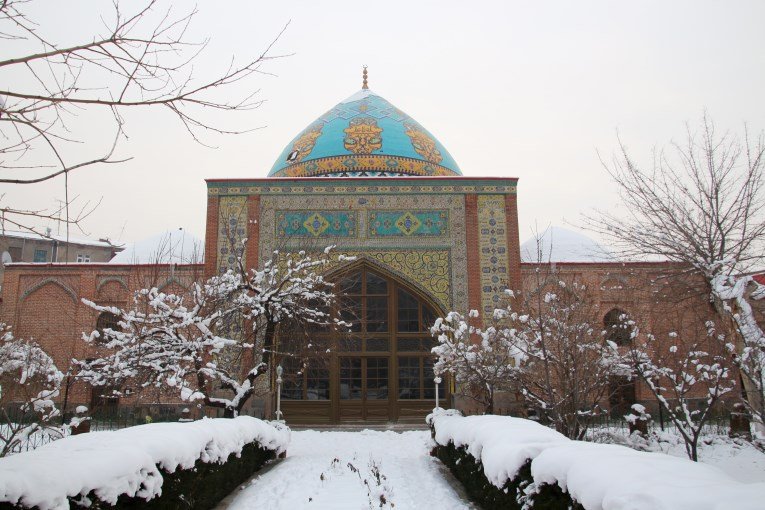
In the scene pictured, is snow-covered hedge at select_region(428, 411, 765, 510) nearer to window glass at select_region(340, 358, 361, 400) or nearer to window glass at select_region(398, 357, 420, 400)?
window glass at select_region(398, 357, 420, 400)

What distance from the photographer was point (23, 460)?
3479 mm

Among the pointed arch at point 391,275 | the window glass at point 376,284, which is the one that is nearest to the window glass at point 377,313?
the window glass at point 376,284

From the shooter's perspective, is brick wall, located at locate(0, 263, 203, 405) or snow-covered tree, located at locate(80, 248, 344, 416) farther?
brick wall, located at locate(0, 263, 203, 405)

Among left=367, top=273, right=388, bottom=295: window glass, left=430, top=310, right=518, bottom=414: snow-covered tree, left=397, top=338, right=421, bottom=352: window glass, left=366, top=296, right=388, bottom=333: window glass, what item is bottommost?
left=430, top=310, right=518, bottom=414: snow-covered tree

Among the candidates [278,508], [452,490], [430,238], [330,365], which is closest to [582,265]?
[430,238]

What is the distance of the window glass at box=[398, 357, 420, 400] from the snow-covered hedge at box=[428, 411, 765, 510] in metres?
9.21

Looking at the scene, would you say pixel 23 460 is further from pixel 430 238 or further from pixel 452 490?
pixel 430 238

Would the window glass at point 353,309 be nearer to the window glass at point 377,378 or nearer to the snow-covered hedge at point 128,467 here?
the window glass at point 377,378

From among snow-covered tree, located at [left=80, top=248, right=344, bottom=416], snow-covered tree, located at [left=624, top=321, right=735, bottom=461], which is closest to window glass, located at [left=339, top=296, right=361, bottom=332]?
snow-covered tree, located at [left=80, top=248, right=344, bottom=416]

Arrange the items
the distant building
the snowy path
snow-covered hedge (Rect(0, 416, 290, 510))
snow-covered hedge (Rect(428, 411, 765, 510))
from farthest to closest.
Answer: the distant building → the snowy path → snow-covered hedge (Rect(0, 416, 290, 510)) → snow-covered hedge (Rect(428, 411, 765, 510))

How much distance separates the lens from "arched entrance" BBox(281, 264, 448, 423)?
15.3 meters

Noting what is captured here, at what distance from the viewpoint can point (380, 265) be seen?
51.1 ft

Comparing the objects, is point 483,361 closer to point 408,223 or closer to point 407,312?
point 407,312

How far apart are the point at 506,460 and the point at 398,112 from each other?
17.5 metres
